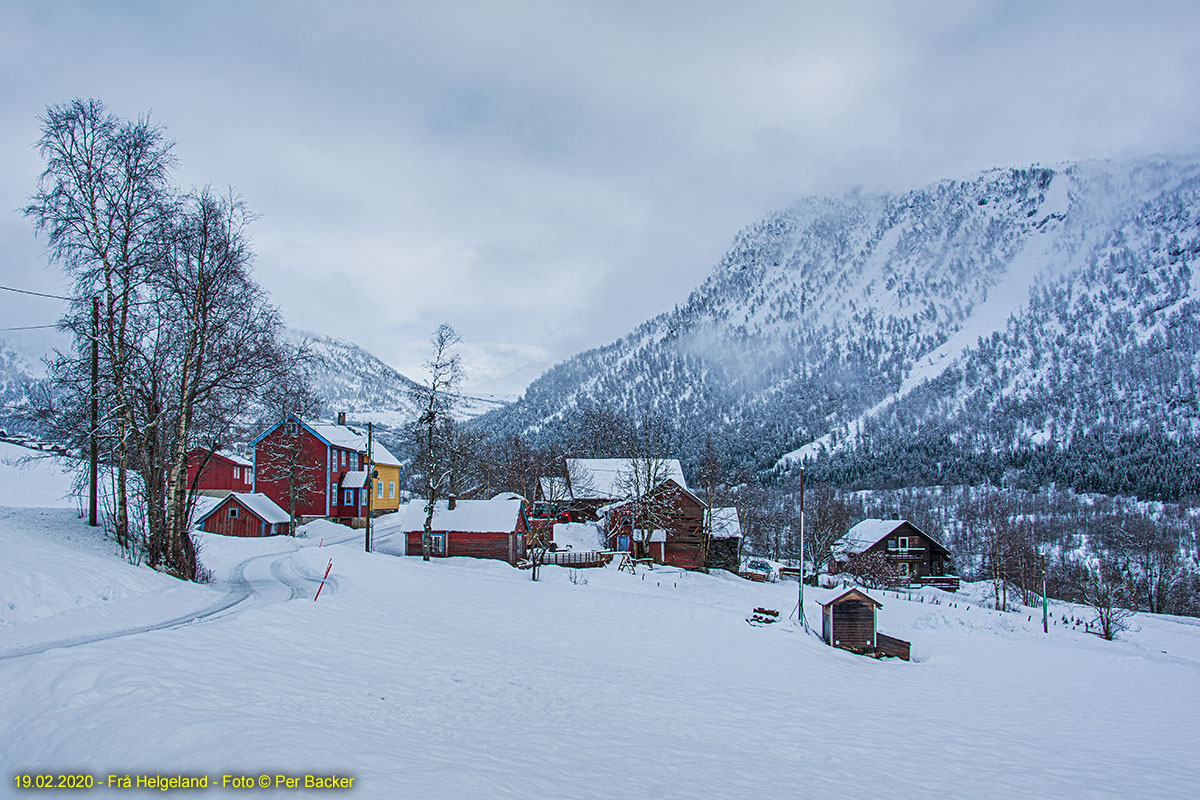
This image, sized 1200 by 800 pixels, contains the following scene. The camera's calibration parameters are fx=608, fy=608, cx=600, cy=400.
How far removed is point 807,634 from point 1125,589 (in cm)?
5969

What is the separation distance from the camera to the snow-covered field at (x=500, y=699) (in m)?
6.57

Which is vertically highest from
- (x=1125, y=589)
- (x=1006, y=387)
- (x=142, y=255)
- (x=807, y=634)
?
(x=1006, y=387)

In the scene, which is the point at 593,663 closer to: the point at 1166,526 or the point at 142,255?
the point at 142,255

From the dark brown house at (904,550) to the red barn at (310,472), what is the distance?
49297mm

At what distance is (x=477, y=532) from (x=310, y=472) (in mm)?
20055

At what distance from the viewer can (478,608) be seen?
2122cm

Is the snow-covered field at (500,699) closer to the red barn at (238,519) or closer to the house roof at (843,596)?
the house roof at (843,596)

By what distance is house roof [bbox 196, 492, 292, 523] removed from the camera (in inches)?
1665

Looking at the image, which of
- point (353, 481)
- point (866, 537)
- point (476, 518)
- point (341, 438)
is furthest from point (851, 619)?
point (866, 537)

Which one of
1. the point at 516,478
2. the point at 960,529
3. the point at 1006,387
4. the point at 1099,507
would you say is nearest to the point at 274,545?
the point at 516,478

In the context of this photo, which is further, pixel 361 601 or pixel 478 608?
pixel 478 608

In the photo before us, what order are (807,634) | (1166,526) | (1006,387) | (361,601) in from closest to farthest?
1. (361,601)
2. (807,634)
3. (1166,526)
4. (1006,387)

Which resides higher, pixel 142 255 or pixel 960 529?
pixel 142 255

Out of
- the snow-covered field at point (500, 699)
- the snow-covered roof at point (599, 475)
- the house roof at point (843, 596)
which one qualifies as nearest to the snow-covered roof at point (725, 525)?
the snow-covered roof at point (599, 475)
